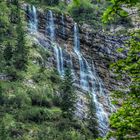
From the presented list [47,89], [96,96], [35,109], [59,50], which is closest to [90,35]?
[59,50]

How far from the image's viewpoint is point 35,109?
44188mm

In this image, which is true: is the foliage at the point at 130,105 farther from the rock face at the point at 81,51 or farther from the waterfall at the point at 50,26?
the waterfall at the point at 50,26

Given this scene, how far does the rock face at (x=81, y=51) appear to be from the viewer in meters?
57.2

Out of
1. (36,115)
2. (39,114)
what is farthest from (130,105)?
(39,114)

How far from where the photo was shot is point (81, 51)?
62938 mm

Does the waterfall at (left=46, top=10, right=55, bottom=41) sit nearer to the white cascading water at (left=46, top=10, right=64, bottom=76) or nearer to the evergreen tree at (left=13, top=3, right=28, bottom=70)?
the white cascading water at (left=46, top=10, right=64, bottom=76)

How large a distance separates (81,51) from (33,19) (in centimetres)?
891

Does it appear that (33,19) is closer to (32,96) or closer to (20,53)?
(20,53)

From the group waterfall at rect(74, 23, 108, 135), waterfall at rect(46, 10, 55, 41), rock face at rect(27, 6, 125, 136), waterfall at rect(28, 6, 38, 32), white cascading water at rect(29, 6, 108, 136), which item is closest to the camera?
waterfall at rect(74, 23, 108, 135)

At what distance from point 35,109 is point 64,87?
4716 millimetres

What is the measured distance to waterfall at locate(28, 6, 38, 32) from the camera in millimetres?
61134

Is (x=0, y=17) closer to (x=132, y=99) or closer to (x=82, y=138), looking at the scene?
(x=82, y=138)

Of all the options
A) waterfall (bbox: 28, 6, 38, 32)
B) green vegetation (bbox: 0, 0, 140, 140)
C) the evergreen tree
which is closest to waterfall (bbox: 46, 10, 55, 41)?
waterfall (bbox: 28, 6, 38, 32)

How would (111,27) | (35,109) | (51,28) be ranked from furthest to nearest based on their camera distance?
(111,27), (51,28), (35,109)
